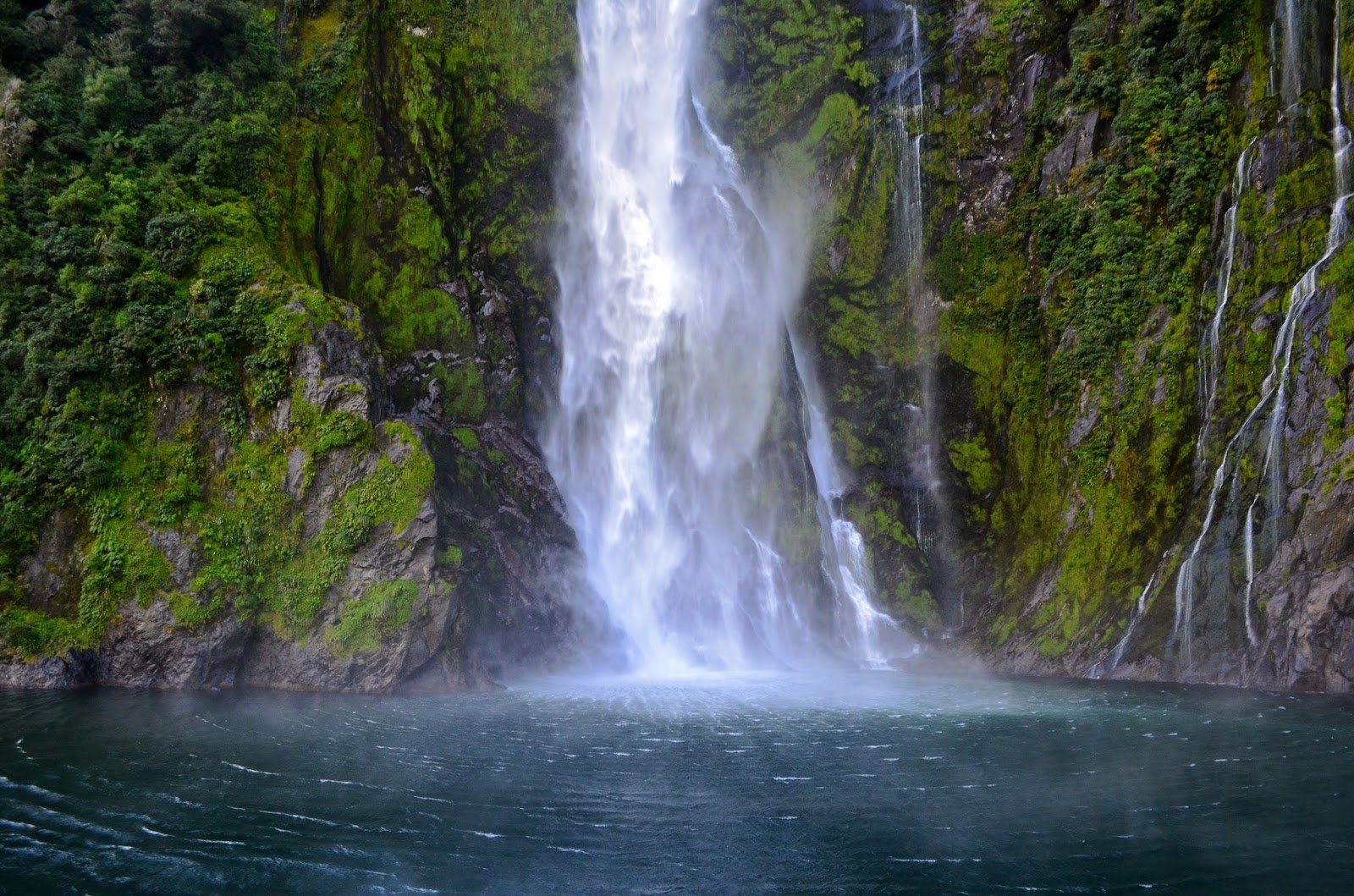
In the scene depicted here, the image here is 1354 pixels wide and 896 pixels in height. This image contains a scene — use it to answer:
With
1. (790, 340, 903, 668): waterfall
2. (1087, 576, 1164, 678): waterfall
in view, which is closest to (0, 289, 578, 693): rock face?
(790, 340, 903, 668): waterfall

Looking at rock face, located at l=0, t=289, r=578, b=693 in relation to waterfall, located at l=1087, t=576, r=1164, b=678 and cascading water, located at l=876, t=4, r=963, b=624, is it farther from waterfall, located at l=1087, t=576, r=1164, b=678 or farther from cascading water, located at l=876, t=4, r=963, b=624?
cascading water, located at l=876, t=4, r=963, b=624

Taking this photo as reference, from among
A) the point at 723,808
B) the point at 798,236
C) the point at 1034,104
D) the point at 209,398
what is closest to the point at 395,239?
the point at 209,398

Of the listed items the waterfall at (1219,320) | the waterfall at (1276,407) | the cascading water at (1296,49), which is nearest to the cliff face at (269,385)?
the waterfall at (1276,407)

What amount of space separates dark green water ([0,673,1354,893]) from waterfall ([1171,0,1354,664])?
9.55 feet

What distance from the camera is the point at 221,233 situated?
18656mm

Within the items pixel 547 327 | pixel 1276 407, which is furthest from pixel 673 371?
pixel 1276 407

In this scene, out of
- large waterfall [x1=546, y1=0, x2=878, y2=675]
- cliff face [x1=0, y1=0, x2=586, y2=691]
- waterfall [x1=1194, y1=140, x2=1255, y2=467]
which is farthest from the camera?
large waterfall [x1=546, y1=0, x2=878, y2=675]

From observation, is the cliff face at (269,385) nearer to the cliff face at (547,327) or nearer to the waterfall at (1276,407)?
the cliff face at (547,327)

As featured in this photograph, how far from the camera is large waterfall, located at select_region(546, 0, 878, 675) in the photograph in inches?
940

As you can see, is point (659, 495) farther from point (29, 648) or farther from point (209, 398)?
point (29, 648)

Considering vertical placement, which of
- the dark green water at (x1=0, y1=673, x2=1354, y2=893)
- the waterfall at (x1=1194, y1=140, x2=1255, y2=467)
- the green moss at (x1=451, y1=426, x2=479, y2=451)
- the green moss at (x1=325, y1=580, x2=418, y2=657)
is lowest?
the dark green water at (x1=0, y1=673, x2=1354, y2=893)

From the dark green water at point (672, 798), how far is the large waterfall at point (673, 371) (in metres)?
8.93

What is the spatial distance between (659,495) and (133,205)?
13994 millimetres

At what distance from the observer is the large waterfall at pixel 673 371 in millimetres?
23875
